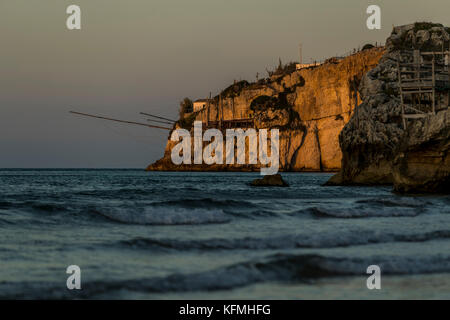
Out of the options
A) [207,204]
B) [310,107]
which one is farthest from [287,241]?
[310,107]

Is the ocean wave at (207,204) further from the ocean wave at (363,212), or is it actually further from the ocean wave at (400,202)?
the ocean wave at (400,202)

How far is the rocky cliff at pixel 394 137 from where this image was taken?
22.2 metres

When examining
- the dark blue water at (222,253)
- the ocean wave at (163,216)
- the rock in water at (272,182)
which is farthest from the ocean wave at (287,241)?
the rock in water at (272,182)

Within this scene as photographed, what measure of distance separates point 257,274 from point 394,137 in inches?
1090

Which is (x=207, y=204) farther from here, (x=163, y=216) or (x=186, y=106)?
(x=186, y=106)

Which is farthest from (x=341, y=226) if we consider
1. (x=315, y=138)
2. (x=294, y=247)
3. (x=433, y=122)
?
(x=315, y=138)

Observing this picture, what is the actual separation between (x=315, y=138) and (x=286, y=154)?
22.4 feet

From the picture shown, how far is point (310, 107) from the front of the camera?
7962 centimetres

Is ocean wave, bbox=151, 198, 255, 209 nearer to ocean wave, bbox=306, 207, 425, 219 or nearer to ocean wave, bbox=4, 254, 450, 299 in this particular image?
ocean wave, bbox=306, 207, 425, 219

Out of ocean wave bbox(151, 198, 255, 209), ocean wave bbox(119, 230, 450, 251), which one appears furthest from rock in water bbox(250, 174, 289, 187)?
ocean wave bbox(119, 230, 450, 251)

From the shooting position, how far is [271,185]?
35500mm

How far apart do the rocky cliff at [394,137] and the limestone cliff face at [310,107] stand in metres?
19.6

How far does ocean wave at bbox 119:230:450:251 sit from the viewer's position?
1027 centimetres

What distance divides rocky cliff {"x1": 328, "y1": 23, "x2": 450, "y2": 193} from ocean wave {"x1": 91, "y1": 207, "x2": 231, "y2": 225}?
34.9 feet
